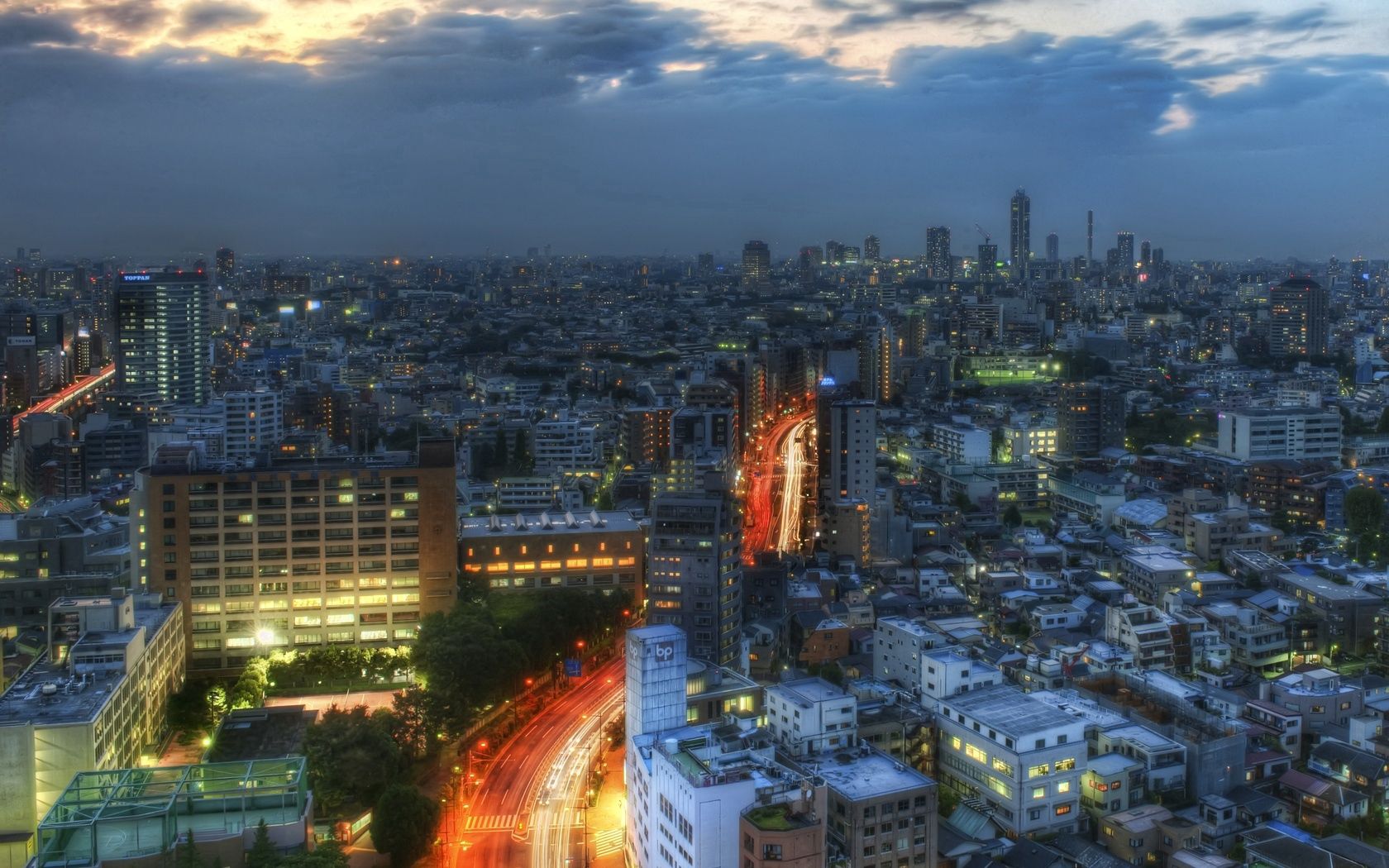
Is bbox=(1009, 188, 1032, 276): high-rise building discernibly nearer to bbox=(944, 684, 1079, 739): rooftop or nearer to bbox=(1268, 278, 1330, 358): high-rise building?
bbox=(1268, 278, 1330, 358): high-rise building

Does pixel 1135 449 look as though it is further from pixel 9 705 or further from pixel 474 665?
pixel 9 705

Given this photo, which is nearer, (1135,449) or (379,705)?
(379,705)

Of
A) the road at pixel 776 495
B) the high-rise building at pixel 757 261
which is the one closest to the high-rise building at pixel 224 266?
the high-rise building at pixel 757 261

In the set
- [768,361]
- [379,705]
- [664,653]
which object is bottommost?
[379,705]

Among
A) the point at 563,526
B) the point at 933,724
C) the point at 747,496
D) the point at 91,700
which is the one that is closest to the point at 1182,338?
the point at 747,496

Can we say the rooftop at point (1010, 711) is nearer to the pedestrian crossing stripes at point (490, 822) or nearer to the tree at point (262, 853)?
the pedestrian crossing stripes at point (490, 822)

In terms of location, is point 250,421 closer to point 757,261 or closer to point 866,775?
point 866,775
